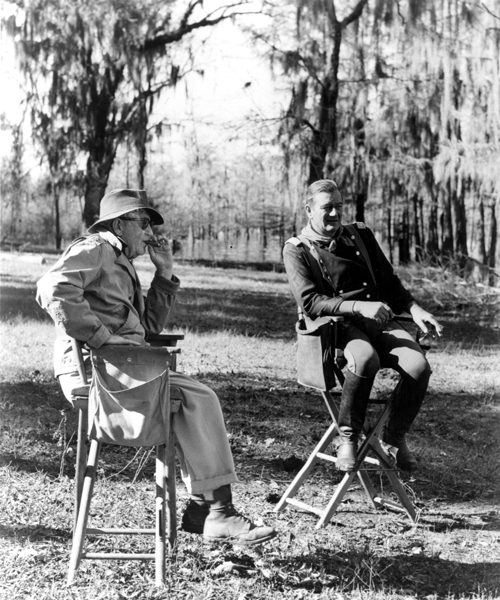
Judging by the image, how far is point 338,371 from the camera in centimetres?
380

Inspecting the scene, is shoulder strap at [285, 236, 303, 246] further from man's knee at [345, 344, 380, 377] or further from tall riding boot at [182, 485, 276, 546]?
tall riding boot at [182, 485, 276, 546]

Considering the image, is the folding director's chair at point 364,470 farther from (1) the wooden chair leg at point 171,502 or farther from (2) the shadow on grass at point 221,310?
(2) the shadow on grass at point 221,310

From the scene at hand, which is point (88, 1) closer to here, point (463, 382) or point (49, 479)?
point (463, 382)

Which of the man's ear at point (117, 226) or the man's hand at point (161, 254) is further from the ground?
the man's ear at point (117, 226)

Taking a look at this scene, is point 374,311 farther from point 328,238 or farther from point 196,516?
point 196,516

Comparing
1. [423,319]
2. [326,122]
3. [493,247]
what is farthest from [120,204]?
[493,247]

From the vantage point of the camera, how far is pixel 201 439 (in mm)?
2949

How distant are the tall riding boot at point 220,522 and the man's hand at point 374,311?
1.09 meters

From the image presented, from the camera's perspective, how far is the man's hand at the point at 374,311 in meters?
3.51

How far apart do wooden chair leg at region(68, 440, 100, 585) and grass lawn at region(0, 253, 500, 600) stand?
8 centimetres

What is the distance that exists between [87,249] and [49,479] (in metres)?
1.52

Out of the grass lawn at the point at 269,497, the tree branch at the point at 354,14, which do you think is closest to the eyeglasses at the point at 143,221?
the grass lawn at the point at 269,497

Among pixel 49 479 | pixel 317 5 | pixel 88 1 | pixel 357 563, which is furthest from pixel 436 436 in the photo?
pixel 88 1

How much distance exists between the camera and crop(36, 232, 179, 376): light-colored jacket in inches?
112
